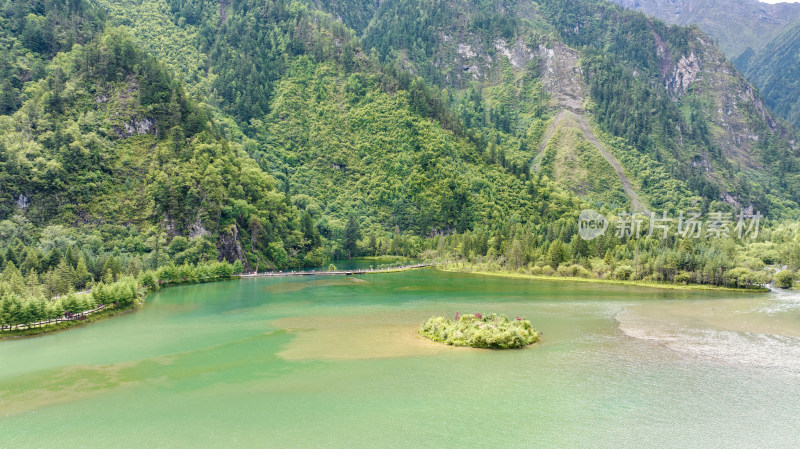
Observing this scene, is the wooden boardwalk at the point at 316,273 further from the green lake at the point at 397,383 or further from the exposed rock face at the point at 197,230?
the green lake at the point at 397,383

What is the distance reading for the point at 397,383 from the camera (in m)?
45.4

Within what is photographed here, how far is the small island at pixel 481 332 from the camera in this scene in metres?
58.1

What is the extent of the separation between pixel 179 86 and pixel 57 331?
125 m

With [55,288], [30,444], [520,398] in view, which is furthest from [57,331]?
[520,398]

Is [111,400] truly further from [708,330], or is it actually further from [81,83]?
[81,83]

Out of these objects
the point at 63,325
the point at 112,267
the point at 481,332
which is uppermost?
the point at 112,267

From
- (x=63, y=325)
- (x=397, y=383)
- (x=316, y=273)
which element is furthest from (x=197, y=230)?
(x=397, y=383)

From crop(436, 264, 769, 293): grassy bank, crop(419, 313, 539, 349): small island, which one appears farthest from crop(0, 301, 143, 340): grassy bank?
crop(436, 264, 769, 293): grassy bank

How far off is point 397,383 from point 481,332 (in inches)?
628

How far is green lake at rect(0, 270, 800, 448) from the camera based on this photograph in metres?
35.8

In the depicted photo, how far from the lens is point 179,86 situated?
586 ft

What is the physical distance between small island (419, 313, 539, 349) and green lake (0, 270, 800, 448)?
5.31 feet

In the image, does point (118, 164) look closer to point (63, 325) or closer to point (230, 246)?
point (230, 246)

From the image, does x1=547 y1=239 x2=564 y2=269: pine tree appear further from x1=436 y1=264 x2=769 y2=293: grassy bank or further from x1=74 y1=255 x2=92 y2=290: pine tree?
x1=74 y1=255 x2=92 y2=290: pine tree
